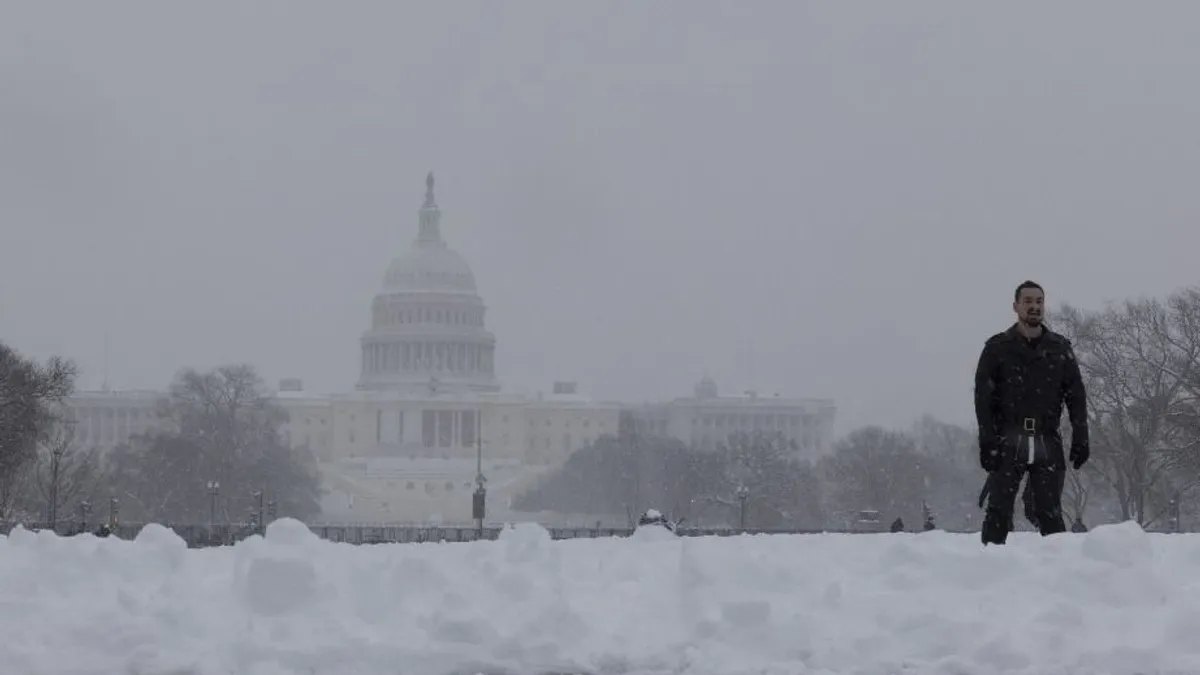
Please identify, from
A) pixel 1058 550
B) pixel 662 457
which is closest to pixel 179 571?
pixel 1058 550

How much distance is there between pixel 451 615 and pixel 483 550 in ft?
7.77

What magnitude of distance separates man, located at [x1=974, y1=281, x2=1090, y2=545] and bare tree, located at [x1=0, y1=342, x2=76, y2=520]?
114ft

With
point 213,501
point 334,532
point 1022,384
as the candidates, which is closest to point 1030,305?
point 1022,384

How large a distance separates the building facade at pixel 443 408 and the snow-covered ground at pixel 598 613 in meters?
129

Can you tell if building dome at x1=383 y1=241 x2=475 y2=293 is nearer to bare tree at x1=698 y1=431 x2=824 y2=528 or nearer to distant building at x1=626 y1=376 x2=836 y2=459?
distant building at x1=626 y1=376 x2=836 y2=459

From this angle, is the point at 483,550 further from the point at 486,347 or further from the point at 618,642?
the point at 486,347

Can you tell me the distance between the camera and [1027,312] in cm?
1237

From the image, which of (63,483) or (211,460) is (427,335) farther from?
(63,483)

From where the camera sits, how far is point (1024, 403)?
12.5 metres

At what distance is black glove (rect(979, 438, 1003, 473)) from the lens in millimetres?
12383

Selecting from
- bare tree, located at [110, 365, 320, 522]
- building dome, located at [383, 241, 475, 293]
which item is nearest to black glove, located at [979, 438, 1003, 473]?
bare tree, located at [110, 365, 320, 522]

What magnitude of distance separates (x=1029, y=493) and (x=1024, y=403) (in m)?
0.68

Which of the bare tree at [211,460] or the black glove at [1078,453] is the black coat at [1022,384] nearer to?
the black glove at [1078,453]

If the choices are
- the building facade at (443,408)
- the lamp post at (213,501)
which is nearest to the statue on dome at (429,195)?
the building facade at (443,408)
